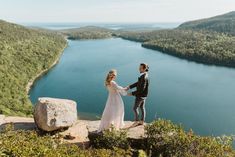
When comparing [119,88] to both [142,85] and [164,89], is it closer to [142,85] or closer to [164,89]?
[142,85]

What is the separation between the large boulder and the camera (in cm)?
1224

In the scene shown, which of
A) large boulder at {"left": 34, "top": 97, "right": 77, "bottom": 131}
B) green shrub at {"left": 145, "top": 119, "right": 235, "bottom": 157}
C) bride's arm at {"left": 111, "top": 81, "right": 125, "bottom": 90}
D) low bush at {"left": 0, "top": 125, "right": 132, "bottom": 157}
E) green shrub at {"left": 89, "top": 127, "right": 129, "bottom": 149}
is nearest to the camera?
low bush at {"left": 0, "top": 125, "right": 132, "bottom": 157}

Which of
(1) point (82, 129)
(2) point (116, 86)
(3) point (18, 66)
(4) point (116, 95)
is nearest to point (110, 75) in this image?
(2) point (116, 86)

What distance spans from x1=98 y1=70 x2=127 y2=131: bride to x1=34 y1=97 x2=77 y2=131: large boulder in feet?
7.36

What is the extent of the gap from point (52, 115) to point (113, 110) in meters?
2.64

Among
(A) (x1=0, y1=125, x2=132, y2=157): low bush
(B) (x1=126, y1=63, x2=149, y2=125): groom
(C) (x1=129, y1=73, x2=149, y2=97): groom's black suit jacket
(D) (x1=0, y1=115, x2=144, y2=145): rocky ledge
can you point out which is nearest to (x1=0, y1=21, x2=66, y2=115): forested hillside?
(D) (x1=0, y1=115, x2=144, y2=145): rocky ledge

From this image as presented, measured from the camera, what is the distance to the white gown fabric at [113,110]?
1079 cm

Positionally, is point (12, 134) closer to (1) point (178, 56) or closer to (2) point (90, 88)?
(2) point (90, 88)

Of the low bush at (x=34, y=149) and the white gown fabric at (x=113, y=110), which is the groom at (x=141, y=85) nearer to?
the white gown fabric at (x=113, y=110)

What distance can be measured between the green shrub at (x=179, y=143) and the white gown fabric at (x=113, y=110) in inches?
50.5

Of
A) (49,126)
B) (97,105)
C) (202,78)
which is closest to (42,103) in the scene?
(49,126)

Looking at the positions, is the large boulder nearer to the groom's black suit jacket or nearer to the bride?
the bride

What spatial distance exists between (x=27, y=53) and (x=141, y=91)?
57.0 m

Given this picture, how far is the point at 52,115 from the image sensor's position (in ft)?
40.4
